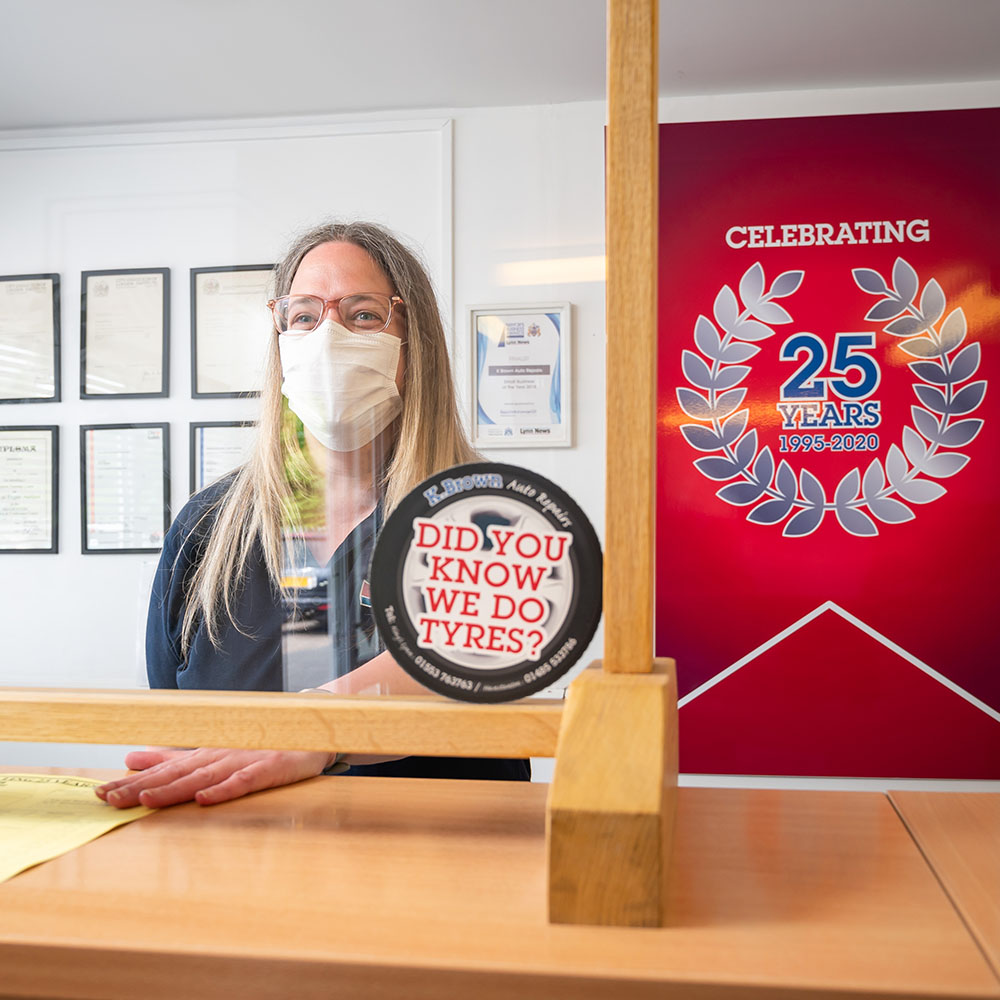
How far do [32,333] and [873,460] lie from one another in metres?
2.10

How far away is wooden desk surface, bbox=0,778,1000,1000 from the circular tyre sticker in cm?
12

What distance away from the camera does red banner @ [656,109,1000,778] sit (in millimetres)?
2375

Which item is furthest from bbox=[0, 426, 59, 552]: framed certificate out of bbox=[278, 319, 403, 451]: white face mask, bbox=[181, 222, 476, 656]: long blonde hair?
bbox=[278, 319, 403, 451]: white face mask

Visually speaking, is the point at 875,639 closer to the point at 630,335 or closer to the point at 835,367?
the point at 835,367

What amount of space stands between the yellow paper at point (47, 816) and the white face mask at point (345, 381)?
32 cm

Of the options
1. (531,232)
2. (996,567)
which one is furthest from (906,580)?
(531,232)

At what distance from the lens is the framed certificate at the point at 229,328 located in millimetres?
814

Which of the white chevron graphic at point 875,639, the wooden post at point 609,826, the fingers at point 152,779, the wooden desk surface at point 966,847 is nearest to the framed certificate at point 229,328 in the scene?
the fingers at point 152,779

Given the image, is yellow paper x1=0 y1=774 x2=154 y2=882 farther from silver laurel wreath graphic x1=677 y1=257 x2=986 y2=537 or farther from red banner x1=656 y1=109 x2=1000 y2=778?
silver laurel wreath graphic x1=677 y1=257 x2=986 y2=537

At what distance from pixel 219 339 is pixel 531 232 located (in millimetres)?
537

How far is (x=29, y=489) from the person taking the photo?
39.3 inches

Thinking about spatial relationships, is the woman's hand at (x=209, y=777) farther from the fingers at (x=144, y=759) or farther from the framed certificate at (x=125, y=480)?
the framed certificate at (x=125, y=480)

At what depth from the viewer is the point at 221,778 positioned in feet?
2.29

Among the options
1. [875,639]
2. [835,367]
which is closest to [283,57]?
[835,367]
